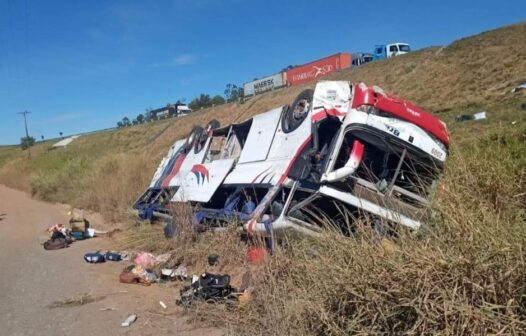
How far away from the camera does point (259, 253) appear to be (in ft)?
19.8

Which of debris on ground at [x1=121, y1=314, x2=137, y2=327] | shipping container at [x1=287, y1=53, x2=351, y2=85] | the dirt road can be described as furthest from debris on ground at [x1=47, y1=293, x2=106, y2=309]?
shipping container at [x1=287, y1=53, x2=351, y2=85]

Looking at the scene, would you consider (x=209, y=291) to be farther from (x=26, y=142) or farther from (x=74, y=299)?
(x=26, y=142)

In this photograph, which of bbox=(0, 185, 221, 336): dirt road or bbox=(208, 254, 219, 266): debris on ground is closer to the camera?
bbox=(0, 185, 221, 336): dirt road

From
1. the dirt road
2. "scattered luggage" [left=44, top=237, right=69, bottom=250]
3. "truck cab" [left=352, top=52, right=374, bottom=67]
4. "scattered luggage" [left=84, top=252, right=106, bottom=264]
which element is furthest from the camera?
"truck cab" [left=352, top=52, right=374, bottom=67]

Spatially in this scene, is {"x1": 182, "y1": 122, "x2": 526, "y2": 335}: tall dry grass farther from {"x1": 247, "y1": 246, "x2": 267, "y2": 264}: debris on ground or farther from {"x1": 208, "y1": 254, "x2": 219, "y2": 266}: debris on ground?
{"x1": 208, "y1": 254, "x2": 219, "y2": 266}: debris on ground

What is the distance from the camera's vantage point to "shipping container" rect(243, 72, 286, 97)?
208ft

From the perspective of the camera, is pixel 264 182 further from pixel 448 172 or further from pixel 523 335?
pixel 523 335

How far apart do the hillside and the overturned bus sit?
6.51m

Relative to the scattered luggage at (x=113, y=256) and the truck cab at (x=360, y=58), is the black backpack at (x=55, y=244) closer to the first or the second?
the scattered luggage at (x=113, y=256)

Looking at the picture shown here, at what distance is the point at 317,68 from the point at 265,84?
30.4 ft

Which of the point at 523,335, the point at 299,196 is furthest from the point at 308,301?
the point at 299,196

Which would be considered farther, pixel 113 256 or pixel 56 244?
pixel 56 244

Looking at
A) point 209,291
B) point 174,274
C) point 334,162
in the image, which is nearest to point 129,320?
point 209,291

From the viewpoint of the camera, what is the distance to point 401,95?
31734 mm
